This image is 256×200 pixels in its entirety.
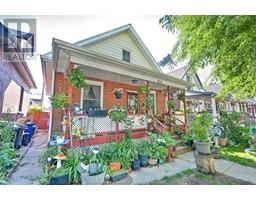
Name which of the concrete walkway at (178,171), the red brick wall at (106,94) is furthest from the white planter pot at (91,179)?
the red brick wall at (106,94)

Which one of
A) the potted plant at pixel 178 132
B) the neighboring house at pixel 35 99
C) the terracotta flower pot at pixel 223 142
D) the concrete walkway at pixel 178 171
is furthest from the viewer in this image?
the neighboring house at pixel 35 99

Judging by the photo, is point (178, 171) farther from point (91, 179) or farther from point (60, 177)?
point (60, 177)

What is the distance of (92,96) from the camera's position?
258 inches

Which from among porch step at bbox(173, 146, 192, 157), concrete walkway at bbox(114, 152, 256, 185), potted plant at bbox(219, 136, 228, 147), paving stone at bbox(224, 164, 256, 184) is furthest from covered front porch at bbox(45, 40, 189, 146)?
potted plant at bbox(219, 136, 228, 147)

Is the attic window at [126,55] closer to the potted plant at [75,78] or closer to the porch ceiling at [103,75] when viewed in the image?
the porch ceiling at [103,75]

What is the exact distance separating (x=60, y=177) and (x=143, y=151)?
2.19 m

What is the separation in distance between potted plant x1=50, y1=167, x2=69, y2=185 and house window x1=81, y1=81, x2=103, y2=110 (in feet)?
10.9

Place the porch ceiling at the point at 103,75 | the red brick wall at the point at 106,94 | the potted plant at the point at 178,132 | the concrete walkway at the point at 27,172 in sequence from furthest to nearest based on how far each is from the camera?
the potted plant at the point at 178,132 < the red brick wall at the point at 106,94 < the porch ceiling at the point at 103,75 < the concrete walkway at the point at 27,172

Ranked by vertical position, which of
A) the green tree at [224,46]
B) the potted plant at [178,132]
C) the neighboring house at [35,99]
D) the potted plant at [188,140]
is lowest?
the potted plant at [188,140]

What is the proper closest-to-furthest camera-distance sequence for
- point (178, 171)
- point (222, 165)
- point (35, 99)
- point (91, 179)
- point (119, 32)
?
point (91, 179), point (178, 171), point (222, 165), point (119, 32), point (35, 99)

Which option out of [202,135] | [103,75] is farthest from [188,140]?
[103,75]

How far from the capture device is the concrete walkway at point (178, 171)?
335 centimetres

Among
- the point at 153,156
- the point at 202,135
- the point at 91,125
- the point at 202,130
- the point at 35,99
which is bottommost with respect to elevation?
the point at 153,156

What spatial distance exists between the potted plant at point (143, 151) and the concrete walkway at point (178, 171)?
18 centimetres
